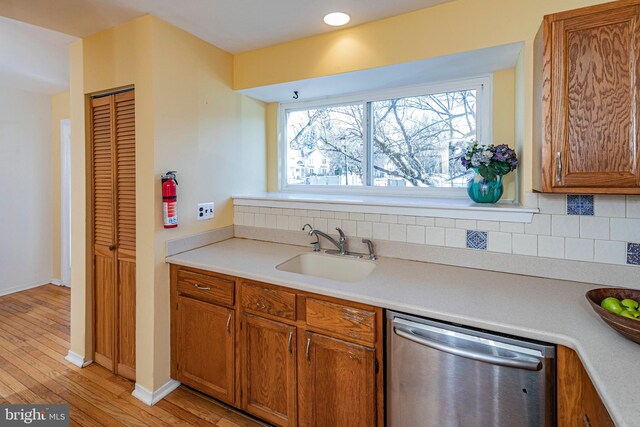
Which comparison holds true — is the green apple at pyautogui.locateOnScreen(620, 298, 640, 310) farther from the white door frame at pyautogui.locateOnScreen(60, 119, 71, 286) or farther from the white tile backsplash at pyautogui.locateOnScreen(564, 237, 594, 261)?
the white door frame at pyautogui.locateOnScreen(60, 119, 71, 286)

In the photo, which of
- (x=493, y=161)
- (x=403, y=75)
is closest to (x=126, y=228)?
(x=403, y=75)

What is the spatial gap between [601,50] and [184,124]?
2.15 metres

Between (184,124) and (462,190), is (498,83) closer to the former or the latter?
(462,190)

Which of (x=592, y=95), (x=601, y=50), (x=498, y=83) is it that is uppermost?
(x=498, y=83)

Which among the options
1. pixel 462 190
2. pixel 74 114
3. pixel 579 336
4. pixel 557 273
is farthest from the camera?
pixel 74 114

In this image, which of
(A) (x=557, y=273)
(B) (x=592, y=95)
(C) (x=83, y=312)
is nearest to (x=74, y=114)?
(C) (x=83, y=312)

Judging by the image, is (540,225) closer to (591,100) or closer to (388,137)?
(591,100)

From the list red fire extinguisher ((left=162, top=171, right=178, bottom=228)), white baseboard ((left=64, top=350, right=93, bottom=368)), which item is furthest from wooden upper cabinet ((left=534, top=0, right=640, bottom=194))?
white baseboard ((left=64, top=350, right=93, bottom=368))

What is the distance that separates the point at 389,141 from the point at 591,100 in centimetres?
130

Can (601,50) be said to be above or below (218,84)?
below

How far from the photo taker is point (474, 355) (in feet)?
3.92

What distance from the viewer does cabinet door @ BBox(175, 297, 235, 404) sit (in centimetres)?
187

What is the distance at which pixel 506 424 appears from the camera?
1.16 meters

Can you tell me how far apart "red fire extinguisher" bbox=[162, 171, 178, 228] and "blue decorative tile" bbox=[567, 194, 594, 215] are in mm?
2135
